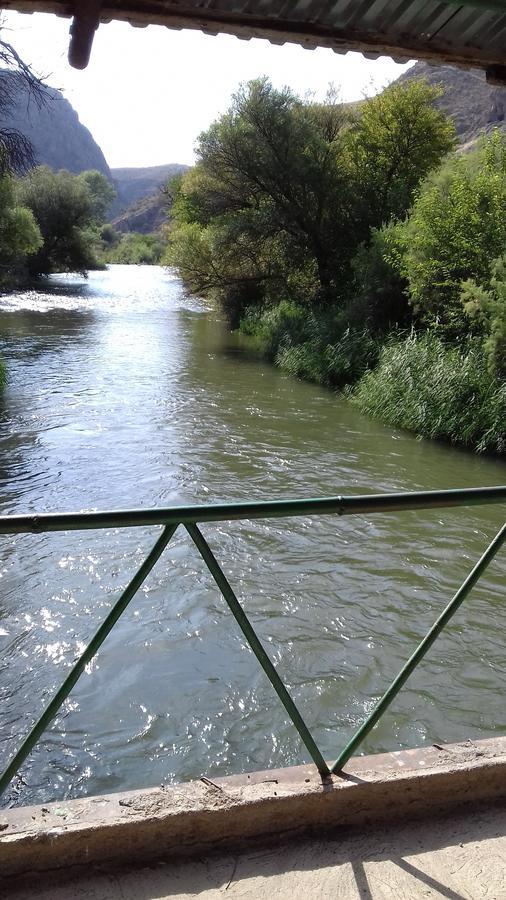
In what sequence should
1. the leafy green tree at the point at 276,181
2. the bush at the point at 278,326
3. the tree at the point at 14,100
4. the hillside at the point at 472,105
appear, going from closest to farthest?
the tree at the point at 14,100 < the bush at the point at 278,326 < the leafy green tree at the point at 276,181 < the hillside at the point at 472,105

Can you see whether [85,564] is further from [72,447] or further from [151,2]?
[151,2]

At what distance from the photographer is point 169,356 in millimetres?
21406

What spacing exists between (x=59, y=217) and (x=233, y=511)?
47636 millimetres

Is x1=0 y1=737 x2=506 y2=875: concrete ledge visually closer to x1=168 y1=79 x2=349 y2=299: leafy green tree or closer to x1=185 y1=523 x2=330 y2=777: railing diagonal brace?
x1=185 y1=523 x2=330 y2=777: railing diagonal brace

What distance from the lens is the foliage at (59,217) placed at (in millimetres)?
44531

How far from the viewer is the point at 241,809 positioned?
92.7 inches

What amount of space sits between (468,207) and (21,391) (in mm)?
10395

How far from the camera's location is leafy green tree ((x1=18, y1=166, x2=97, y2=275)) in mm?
44531

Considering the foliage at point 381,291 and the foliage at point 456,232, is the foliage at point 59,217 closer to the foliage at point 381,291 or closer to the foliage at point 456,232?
the foliage at point 381,291

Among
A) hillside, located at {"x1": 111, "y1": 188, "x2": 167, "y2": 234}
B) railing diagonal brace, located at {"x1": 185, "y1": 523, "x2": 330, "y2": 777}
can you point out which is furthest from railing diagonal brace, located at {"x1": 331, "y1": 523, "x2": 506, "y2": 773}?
hillside, located at {"x1": 111, "y1": 188, "x2": 167, "y2": 234}

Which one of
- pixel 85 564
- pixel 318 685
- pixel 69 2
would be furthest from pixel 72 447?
pixel 69 2

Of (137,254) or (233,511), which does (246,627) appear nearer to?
(233,511)

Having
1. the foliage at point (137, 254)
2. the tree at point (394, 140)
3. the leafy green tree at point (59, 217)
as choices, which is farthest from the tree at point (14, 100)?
the foliage at point (137, 254)

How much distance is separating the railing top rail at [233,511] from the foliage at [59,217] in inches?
1769
